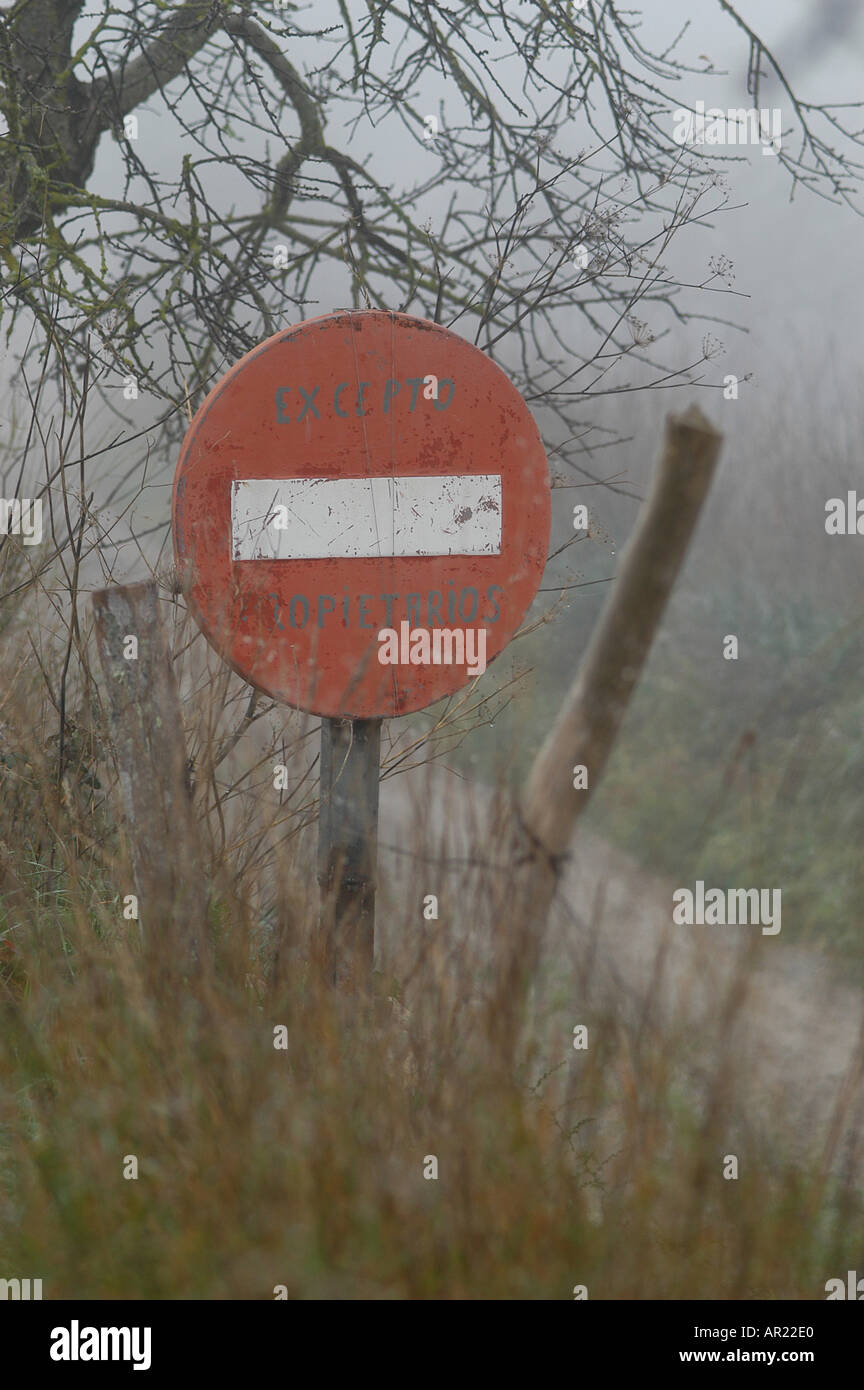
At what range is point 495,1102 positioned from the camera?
70.3 inches

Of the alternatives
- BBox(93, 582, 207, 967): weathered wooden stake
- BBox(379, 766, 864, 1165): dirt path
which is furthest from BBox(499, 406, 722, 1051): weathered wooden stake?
BBox(93, 582, 207, 967): weathered wooden stake

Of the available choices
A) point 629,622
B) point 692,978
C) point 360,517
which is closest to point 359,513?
point 360,517

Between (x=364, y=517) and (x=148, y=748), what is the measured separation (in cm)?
69

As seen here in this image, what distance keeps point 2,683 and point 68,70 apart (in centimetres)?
243

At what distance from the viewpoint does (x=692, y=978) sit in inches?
67.7

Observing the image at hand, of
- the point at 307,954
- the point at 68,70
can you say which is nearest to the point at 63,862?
the point at 307,954

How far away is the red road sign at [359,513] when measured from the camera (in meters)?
2.64

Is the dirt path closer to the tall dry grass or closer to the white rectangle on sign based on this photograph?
the tall dry grass

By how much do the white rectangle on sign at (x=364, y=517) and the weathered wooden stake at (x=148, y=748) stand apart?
0.90 ft

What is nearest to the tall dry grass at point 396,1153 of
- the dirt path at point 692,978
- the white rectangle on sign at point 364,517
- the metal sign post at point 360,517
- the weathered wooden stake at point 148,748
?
the dirt path at point 692,978

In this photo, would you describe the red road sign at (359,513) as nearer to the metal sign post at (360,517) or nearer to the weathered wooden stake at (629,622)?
the metal sign post at (360,517)

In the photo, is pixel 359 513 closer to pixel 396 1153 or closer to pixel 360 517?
pixel 360 517

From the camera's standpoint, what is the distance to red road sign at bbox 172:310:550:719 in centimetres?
264
